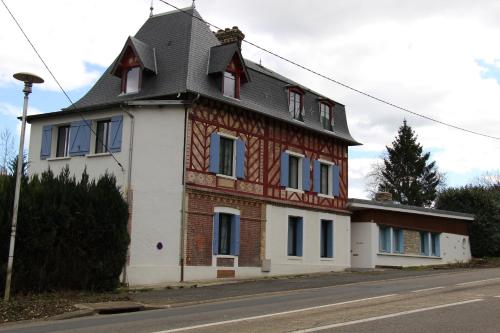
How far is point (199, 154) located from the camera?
72.7 ft

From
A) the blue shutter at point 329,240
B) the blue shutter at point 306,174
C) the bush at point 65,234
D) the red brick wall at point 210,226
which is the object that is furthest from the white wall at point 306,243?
the bush at point 65,234

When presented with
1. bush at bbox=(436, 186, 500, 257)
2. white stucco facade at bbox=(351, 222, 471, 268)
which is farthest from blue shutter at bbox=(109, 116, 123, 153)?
bush at bbox=(436, 186, 500, 257)

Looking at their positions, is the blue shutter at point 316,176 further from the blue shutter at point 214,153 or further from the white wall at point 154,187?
the white wall at point 154,187

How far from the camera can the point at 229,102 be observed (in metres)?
22.9

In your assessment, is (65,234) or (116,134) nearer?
(65,234)

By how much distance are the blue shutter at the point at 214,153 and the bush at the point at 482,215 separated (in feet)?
68.3

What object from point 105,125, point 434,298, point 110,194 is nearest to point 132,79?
point 105,125

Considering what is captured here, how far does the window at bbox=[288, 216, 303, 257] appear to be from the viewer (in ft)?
86.1

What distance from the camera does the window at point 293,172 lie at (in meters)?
26.8

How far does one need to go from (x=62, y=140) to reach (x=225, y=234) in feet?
25.4

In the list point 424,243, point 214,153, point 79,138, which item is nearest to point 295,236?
point 214,153

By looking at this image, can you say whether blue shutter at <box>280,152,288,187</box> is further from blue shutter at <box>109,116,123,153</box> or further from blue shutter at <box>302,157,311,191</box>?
blue shutter at <box>109,116,123,153</box>

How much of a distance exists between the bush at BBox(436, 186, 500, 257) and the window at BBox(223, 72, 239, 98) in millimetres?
20149

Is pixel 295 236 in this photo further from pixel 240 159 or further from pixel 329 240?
pixel 240 159
